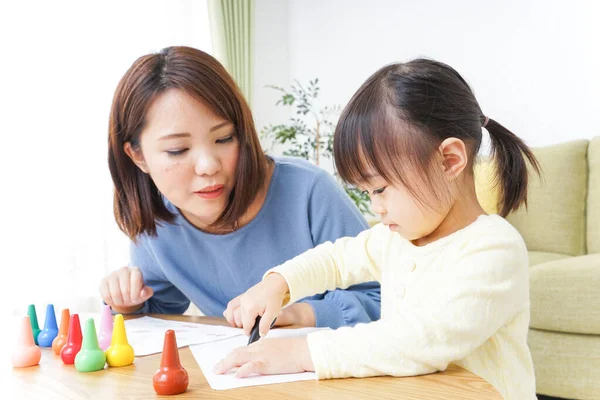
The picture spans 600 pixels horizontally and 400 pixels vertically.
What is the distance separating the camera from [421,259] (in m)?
1.00

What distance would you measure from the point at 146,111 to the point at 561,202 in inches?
101

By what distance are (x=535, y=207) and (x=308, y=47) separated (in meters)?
2.39

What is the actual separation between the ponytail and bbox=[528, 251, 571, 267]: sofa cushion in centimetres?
208

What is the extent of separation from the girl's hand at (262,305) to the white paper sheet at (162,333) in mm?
120

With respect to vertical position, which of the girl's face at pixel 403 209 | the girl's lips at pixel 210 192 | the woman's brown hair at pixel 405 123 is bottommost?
the girl's lips at pixel 210 192

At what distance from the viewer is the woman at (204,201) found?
4.38 ft

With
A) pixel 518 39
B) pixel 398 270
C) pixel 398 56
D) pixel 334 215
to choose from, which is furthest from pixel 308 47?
pixel 398 270

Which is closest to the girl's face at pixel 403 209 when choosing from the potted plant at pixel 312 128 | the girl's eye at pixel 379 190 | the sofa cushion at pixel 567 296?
the girl's eye at pixel 379 190

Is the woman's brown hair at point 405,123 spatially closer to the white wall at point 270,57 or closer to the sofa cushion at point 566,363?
the sofa cushion at point 566,363

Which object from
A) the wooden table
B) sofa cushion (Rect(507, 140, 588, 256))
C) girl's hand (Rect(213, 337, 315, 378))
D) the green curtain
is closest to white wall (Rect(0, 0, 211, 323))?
the green curtain

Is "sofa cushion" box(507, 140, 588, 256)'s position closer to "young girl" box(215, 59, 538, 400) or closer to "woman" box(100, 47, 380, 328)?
"woman" box(100, 47, 380, 328)

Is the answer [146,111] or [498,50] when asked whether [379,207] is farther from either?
[498,50]

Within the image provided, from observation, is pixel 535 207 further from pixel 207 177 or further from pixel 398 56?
pixel 207 177

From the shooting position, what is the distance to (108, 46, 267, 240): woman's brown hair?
1357mm
